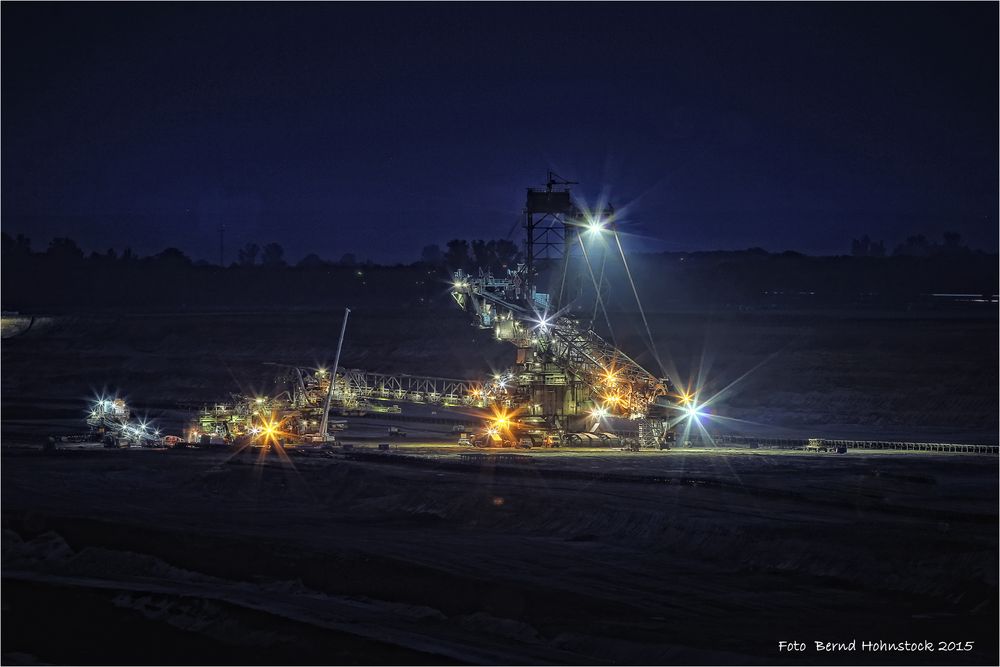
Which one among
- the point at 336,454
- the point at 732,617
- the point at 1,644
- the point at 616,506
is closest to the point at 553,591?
the point at 732,617

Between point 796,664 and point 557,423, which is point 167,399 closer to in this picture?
point 557,423
